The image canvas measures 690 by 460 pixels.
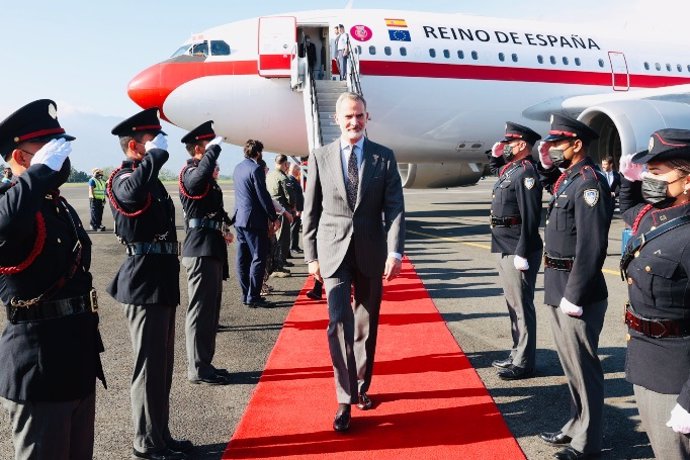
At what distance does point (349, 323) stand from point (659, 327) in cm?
204

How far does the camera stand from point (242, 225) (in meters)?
7.05

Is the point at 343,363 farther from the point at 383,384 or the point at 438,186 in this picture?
the point at 438,186

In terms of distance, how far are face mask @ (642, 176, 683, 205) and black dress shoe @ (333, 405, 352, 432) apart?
2.32 metres

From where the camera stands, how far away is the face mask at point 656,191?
2.33 meters

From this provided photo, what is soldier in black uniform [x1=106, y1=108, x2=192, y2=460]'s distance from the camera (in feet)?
11.5

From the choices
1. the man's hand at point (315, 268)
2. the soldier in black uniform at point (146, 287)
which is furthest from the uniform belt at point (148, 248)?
the man's hand at point (315, 268)

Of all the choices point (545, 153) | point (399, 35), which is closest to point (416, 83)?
point (399, 35)

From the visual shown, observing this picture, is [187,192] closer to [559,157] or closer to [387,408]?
[387,408]

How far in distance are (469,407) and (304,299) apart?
3.76m

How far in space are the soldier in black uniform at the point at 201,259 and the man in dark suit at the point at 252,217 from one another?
1.97 m

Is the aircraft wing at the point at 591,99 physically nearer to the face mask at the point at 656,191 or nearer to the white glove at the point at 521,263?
the white glove at the point at 521,263

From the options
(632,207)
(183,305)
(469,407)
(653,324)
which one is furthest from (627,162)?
(183,305)

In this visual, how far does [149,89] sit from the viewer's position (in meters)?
12.6

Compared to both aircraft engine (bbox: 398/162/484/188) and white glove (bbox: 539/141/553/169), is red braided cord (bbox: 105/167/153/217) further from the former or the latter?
aircraft engine (bbox: 398/162/484/188)
